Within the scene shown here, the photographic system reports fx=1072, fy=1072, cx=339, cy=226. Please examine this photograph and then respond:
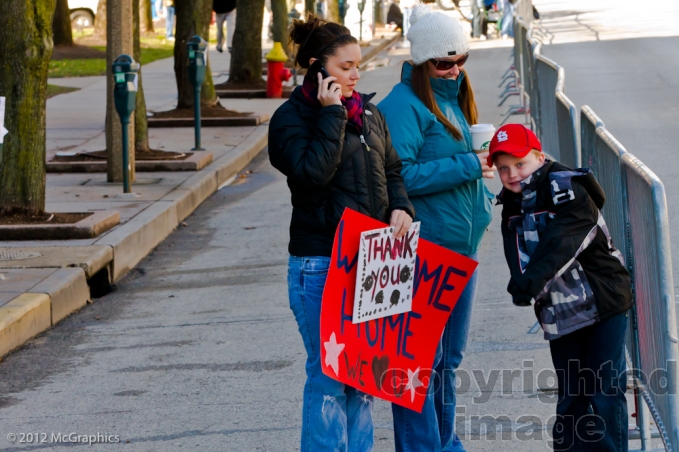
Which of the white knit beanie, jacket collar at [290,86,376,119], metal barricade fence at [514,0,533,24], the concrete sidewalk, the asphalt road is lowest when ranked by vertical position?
A: the asphalt road

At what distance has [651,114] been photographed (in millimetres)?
15141

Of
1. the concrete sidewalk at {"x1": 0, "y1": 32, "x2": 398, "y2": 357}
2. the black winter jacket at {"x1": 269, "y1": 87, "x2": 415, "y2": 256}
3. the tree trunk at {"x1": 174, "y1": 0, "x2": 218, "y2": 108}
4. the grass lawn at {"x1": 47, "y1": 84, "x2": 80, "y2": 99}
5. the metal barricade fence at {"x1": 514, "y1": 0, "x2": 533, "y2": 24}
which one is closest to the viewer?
the black winter jacket at {"x1": 269, "y1": 87, "x2": 415, "y2": 256}

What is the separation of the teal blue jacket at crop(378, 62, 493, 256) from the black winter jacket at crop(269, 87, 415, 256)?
26cm

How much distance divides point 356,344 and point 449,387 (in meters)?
0.65

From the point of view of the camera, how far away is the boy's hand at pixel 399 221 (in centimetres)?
409

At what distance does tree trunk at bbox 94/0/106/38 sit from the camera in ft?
118

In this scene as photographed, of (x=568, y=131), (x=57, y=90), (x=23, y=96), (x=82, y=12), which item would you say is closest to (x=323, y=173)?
(x=568, y=131)

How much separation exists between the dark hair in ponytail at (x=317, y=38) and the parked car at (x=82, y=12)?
128 ft

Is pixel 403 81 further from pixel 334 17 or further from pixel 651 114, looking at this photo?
pixel 334 17

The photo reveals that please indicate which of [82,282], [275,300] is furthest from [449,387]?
[82,282]

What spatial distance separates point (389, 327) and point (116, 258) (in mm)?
4743

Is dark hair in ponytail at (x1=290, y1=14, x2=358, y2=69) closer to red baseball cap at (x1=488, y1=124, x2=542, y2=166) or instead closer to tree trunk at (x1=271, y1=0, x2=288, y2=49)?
red baseball cap at (x1=488, y1=124, x2=542, y2=166)

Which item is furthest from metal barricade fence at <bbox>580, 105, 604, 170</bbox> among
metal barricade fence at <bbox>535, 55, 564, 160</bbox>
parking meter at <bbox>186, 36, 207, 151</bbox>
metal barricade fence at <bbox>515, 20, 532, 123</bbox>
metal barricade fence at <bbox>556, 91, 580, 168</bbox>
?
parking meter at <bbox>186, 36, 207, 151</bbox>

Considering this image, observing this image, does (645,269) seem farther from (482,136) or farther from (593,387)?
(482,136)
